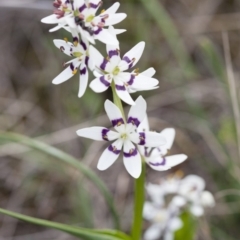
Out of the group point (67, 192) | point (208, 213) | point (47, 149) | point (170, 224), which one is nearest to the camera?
point (47, 149)

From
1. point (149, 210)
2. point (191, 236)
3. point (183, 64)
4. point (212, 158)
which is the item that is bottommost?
point (191, 236)

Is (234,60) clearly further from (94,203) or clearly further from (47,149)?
(47,149)

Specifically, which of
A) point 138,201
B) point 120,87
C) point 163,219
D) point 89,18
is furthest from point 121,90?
point 163,219

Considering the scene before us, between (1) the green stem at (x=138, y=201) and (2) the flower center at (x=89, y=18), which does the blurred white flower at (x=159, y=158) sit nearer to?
(1) the green stem at (x=138, y=201)

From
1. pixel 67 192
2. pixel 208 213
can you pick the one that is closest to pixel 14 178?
pixel 67 192

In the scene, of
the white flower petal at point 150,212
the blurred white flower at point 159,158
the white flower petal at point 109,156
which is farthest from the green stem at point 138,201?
the white flower petal at point 150,212

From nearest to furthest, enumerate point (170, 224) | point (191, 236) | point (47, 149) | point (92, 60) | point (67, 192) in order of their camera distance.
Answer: point (92, 60) → point (47, 149) → point (191, 236) → point (170, 224) → point (67, 192)

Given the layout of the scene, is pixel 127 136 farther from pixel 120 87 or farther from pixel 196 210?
pixel 196 210

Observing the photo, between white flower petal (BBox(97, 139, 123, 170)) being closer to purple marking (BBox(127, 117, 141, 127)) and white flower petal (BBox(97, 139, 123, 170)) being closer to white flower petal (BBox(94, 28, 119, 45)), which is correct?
purple marking (BBox(127, 117, 141, 127))
